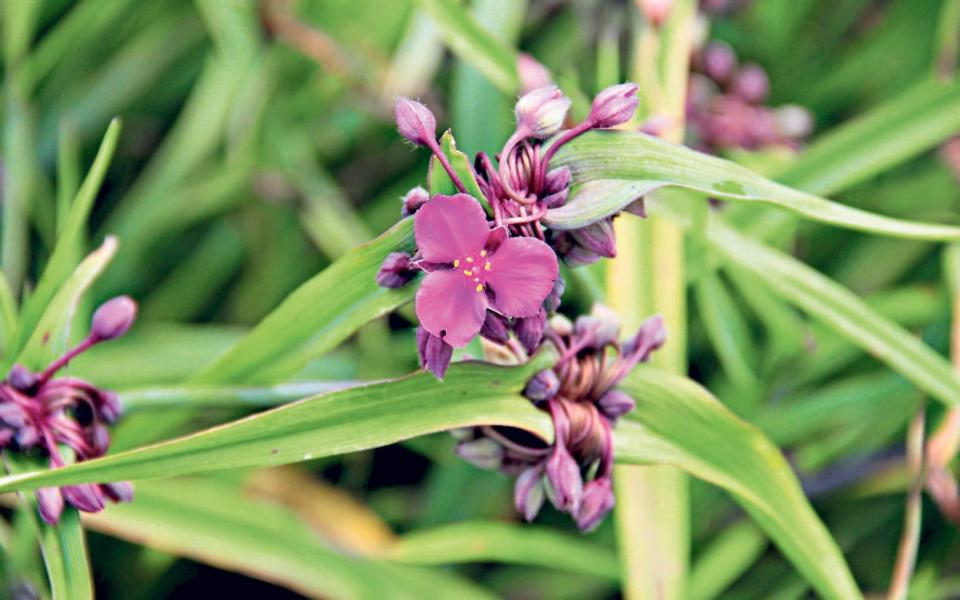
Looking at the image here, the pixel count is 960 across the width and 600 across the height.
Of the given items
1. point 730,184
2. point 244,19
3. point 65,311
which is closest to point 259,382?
point 65,311

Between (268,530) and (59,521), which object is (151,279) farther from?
(59,521)

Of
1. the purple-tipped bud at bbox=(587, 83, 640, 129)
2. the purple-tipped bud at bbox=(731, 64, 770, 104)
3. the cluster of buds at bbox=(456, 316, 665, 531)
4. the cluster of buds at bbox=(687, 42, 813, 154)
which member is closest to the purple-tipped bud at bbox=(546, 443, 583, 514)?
the cluster of buds at bbox=(456, 316, 665, 531)

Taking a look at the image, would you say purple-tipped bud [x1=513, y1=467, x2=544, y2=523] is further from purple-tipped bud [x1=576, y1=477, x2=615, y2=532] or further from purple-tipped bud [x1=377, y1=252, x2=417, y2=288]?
purple-tipped bud [x1=377, y1=252, x2=417, y2=288]

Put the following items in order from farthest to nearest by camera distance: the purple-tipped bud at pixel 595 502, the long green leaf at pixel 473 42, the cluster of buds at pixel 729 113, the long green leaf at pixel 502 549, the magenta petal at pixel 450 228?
the cluster of buds at pixel 729 113 → the long green leaf at pixel 502 549 → the long green leaf at pixel 473 42 → the purple-tipped bud at pixel 595 502 → the magenta petal at pixel 450 228

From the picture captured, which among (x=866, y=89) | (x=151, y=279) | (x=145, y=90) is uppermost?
(x=866, y=89)

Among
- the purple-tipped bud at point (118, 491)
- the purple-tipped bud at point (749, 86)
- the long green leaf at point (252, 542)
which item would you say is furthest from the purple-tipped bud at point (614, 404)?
the purple-tipped bud at point (749, 86)

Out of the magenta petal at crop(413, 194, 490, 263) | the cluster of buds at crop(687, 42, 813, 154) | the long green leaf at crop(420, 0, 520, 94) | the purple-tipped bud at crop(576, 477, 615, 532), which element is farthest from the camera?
the cluster of buds at crop(687, 42, 813, 154)

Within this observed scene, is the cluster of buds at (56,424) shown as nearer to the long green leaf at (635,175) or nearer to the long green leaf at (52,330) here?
the long green leaf at (52,330)
